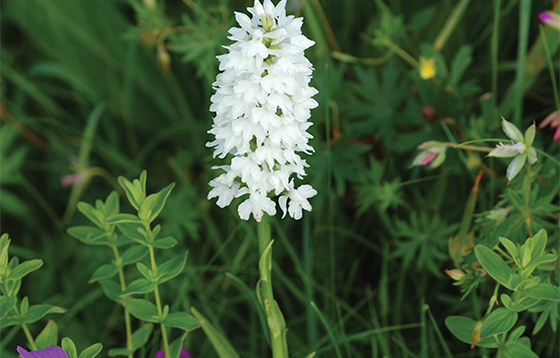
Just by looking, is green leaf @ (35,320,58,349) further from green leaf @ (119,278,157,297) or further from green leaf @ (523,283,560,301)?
green leaf @ (523,283,560,301)

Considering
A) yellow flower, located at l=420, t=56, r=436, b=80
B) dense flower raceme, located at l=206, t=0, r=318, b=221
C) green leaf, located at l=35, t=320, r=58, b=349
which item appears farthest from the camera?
yellow flower, located at l=420, t=56, r=436, b=80

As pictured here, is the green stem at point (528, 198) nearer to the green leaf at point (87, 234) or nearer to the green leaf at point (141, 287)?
the green leaf at point (141, 287)

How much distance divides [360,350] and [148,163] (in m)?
1.23

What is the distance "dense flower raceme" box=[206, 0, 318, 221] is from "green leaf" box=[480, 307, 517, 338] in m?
0.40

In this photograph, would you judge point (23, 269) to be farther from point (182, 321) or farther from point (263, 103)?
point (263, 103)

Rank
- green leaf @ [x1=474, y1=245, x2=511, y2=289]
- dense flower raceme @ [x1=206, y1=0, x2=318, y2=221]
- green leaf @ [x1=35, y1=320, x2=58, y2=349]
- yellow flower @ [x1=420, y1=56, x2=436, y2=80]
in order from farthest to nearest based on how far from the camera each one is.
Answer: yellow flower @ [x1=420, y1=56, x2=436, y2=80], green leaf @ [x1=35, y1=320, x2=58, y2=349], green leaf @ [x1=474, y1=245, x2=511, y2=289], dense flower raceme @ [x1=206, y1=0, x2=318, y2=221]

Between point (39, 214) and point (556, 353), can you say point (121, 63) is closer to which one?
point (39, 214)

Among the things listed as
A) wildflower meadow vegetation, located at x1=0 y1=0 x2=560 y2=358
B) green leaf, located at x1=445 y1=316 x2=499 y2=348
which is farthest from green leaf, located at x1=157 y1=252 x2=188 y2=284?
green leaf, located at x1=445 y1=316 x2=499 y2=348

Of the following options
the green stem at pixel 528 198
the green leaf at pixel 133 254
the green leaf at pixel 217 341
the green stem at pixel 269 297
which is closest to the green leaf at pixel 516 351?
the green stem at pixel 528 198

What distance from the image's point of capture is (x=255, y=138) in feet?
3.09

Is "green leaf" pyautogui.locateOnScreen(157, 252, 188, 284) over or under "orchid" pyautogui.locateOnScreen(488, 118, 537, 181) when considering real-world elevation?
under

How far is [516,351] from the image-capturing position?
979 millimetres

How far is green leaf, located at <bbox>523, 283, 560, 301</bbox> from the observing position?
0.92 meters

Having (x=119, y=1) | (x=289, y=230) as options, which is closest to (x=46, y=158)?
(x=119, y=1)
